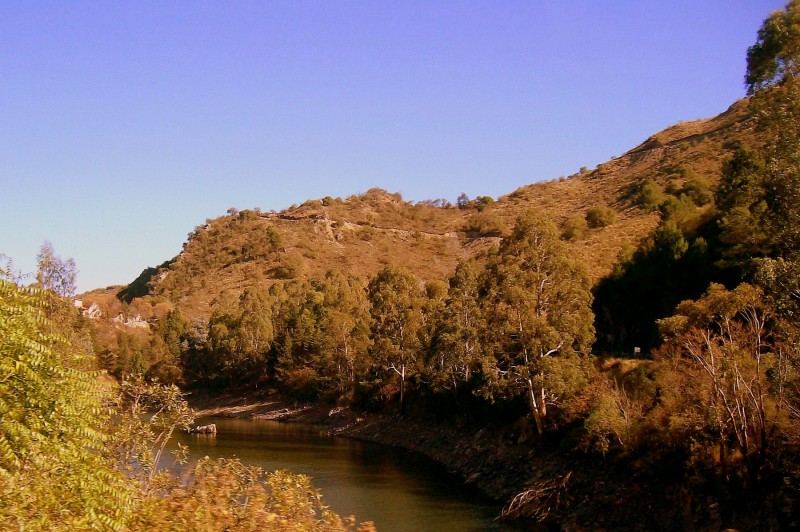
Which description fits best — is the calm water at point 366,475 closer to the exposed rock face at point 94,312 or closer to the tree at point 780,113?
the tree at point 780,113

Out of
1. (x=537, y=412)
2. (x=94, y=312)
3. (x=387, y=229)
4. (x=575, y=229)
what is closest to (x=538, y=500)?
(x=537, y=412)

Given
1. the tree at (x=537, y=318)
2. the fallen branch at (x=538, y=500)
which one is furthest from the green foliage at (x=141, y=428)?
the tree at (x=537, y=318)

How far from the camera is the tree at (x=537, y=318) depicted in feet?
106

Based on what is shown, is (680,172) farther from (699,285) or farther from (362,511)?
(362,511)

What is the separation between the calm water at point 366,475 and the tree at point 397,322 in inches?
296

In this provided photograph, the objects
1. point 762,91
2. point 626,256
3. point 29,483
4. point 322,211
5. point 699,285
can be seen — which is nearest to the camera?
point 29,483

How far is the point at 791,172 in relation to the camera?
17109 millimetres

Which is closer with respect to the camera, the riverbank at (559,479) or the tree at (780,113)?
the tree at (780,113)

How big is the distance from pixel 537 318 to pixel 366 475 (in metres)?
14.8

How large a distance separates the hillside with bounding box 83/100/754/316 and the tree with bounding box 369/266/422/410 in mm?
48425

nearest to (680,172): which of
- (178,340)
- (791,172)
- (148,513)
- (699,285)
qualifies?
(699,285)

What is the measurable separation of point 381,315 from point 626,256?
21366 millimetres

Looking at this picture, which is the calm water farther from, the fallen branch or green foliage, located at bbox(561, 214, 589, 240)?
green foliage, located at bbox(561, 214, 589, 240)

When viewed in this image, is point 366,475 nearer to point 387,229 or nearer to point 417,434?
point 417,434
